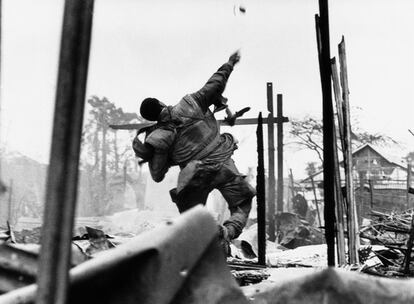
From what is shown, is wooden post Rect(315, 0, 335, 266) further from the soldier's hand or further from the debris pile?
the soldier's hand

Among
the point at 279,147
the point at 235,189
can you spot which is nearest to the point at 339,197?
the point at 235,189

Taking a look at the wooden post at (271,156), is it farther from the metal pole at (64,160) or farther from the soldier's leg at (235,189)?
the metal pole at (64,160)

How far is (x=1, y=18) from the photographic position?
38.3 inches

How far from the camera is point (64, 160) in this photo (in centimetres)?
78

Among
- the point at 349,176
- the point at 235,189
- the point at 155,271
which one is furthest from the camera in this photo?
the point at 235,189

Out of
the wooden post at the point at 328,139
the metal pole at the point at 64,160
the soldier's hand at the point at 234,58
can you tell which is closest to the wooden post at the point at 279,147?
the soldier's hand at the point at 234,58

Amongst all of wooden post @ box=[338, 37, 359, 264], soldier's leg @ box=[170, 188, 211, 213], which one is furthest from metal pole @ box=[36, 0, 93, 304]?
soldier's leg @ box=[170, 188, 211, 213]

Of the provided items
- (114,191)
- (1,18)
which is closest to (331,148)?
(1,18)

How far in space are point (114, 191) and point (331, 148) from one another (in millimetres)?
28344

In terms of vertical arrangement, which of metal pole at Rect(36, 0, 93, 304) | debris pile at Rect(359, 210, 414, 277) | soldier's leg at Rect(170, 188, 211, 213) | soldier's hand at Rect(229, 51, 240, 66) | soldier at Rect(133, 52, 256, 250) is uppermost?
soldier's hand at Rect(229, 51, 240, 66)

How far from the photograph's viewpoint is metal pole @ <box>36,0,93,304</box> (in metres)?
0.78

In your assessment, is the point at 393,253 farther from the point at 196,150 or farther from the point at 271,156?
the point at 271,156

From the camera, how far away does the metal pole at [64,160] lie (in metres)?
0.78

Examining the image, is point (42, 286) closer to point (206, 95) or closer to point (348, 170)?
point (348, 170)
